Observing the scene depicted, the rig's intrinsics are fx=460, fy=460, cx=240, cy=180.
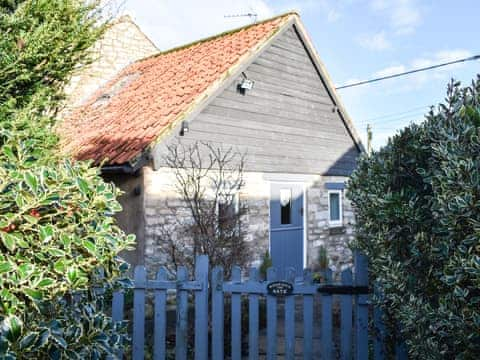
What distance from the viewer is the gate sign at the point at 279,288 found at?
3900mm

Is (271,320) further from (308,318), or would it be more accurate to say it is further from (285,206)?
(285,206)

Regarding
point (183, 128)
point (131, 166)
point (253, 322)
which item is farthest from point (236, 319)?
point (183, 128)

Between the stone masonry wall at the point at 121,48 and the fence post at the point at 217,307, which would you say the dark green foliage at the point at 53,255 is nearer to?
the fence post at the point at 217,307

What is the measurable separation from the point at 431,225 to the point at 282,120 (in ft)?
25.0

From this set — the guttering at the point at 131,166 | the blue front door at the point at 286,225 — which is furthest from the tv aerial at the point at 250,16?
the guttering at the point at 131,166

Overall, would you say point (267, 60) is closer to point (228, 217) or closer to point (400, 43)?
point (228, 217)

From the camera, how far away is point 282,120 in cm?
1041

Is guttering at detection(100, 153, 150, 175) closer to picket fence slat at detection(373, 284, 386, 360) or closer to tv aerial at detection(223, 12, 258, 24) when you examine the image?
picket fence slat at detection(373, 284, 386, 360)

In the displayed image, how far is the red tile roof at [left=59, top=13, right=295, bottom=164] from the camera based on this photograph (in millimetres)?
8250

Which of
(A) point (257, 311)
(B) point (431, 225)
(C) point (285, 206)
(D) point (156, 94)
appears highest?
(D) point (156, 94)

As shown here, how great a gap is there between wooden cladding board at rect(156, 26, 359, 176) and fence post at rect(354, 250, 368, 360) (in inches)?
203

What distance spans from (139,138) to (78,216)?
554 centimetres

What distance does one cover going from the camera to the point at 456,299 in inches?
99.9

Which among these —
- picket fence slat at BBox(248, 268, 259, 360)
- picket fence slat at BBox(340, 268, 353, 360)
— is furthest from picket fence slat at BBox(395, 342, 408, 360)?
picket fence slat at BBox(248, 268, 259, 360)
